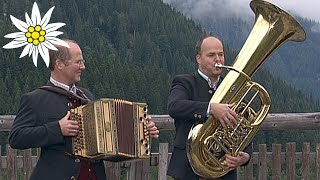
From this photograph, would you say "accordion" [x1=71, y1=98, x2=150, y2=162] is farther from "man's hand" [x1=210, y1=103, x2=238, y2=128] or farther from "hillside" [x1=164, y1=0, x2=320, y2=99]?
"hillside" [x1=164, y1=0, x2=320, y2=99]

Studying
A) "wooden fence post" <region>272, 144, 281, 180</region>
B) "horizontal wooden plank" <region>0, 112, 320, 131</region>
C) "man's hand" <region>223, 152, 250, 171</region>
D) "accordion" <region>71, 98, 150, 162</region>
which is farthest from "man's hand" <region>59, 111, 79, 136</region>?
"wooden fence post" <region>272, 144, 281, 180</region>

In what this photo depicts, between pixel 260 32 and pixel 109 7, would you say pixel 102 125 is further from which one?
pixel 109 7

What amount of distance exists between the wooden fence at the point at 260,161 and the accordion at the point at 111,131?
1780 millimetres

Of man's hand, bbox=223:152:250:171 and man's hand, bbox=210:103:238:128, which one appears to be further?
man's hand, bbox=223:152:250:171

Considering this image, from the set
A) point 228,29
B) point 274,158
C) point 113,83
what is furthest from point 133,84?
point 228,29

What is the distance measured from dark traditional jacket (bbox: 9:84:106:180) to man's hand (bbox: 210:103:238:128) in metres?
0.74

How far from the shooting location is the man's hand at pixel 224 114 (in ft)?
11.5

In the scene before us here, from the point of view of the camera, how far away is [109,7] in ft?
263

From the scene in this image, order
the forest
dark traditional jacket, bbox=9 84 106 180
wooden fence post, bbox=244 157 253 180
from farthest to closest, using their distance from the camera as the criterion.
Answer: the forest < wooden fence post, bbox=244 157 253 180 < dark traditional jacket, bbox=9 84 106 180

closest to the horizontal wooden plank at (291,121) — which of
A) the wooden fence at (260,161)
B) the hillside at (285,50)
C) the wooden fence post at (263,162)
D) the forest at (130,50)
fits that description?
the wooden fence at (260,161)

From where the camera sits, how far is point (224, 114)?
3.51 m

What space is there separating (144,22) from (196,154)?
75581 millimetres

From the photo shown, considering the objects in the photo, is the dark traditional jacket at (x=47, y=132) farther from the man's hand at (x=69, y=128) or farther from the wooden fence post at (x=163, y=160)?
the wooden fence post at (x=163, y=160)

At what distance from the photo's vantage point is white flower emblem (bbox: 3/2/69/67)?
353 cm
